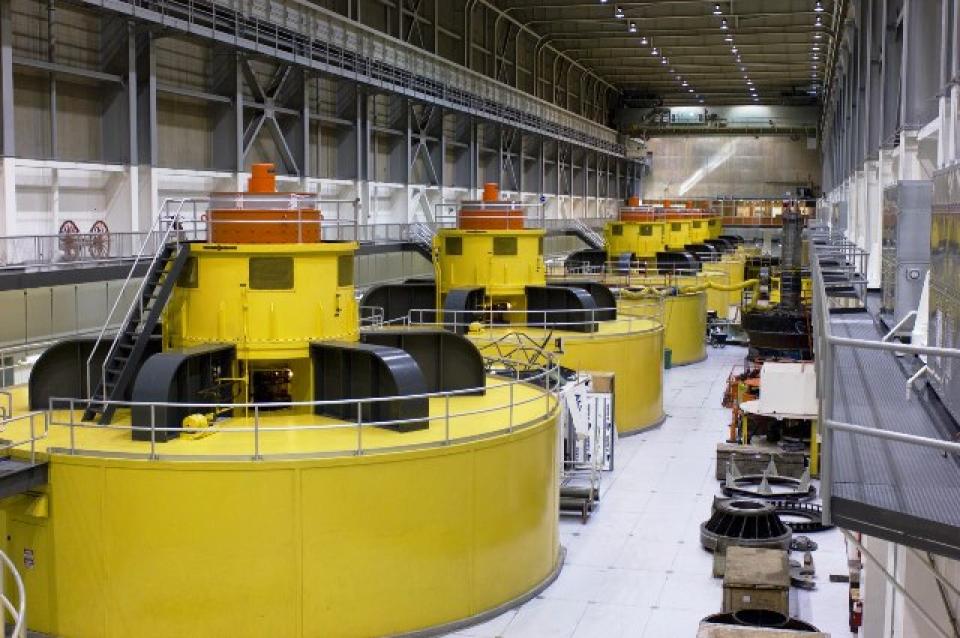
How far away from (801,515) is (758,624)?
20.1 ft

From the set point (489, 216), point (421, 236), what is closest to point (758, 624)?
point (489, 216)

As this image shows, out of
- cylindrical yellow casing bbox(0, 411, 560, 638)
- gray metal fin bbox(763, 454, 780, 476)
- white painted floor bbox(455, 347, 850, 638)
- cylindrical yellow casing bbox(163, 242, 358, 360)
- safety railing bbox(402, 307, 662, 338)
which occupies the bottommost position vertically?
white painted floor bbox(455, 347, 850, 638)

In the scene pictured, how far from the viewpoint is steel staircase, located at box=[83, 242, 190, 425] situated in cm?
1490

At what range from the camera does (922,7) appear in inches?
579

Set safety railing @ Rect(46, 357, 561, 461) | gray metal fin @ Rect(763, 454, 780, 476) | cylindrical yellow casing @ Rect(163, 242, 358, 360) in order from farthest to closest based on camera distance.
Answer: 1. gray metal fin @ Rect(763, 454, 780, 476)
2. cylindrical yellow casing @ Rect(163, 242, 358, 360)
3. safety railing @ Rect(46, 357, 561, 461)

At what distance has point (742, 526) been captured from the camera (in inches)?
667

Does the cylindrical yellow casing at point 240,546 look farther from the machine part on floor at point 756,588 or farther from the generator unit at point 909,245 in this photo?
the generator unit at point 909,245

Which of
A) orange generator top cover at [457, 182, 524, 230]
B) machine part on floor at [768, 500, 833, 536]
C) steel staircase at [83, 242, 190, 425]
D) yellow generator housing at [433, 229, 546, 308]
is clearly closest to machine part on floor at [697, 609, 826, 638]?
machine part on floor at [768, 500, 833, 536]

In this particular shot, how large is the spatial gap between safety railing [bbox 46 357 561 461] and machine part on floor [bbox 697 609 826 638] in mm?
3487

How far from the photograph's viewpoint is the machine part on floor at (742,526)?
54.2 feet

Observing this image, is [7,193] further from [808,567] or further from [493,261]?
[808,567]

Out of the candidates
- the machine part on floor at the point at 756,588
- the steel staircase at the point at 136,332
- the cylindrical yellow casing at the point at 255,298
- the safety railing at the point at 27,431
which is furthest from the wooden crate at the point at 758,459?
the safety railing at the point at 27,431

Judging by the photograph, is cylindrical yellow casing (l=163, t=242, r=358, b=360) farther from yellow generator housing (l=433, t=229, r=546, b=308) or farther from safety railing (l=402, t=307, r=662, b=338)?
yellow generator housing (l=433, t=229, r=546, b=308)

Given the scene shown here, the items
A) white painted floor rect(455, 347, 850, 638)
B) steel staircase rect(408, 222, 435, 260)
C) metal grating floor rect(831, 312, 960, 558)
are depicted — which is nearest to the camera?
metal grating floor rect(831, 312, 960, 558)
